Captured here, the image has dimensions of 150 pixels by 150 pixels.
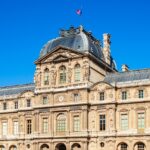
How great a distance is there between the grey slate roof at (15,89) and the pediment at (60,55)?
25.2ft

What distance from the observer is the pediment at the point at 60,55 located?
7094cm

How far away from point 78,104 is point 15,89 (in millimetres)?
18516

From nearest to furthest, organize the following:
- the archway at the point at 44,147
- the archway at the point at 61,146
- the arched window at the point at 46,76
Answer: the archway at the point at 61,146 < the archway at the point at 44,147 < the arched window at the point at 46,76

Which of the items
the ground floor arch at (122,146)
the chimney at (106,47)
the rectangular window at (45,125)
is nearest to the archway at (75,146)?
the rectangular window at (45,125)

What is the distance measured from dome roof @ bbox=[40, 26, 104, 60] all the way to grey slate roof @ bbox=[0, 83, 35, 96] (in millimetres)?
8104

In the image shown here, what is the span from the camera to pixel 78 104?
68688 mm

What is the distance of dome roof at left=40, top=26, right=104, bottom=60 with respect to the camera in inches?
2822

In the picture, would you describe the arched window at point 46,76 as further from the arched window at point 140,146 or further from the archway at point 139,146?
the arched window at point 140,146

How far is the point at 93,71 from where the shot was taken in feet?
235

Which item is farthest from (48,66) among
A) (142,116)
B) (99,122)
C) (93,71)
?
(142,116)

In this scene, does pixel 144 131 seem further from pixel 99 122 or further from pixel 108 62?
pixel 108 62

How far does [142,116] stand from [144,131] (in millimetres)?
2278

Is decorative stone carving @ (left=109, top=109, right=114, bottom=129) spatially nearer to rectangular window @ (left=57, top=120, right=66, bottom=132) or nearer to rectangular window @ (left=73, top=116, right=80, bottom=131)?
rectangular window @ (left=73, top=116, right=80, bottom=131)

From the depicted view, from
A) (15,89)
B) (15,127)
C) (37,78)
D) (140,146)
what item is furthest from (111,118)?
(15,89)
